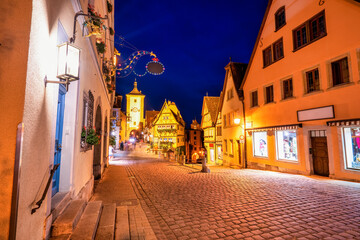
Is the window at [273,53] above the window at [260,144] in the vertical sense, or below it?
above

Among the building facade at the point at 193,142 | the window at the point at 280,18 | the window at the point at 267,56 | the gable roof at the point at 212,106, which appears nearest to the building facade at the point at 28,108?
the window at the point at 267,56

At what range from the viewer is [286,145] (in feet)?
39.7

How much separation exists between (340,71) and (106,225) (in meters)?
11.9

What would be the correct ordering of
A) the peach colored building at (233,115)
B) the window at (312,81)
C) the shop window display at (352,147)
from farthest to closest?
1. the peach colored building at (233,115)
2. the window at (312,81)
3. the shop window display at (352,147)

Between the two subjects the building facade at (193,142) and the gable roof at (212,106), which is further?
the building facade at (193,142)

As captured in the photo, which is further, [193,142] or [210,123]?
[193,142]

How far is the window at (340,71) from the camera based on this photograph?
353 inches

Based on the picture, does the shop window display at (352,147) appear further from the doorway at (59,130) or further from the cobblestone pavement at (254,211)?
the doorway at (59,130)

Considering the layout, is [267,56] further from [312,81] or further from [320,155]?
[320,155]

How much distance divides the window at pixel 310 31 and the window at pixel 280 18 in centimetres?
172

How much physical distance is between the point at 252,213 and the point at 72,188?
15.0ft

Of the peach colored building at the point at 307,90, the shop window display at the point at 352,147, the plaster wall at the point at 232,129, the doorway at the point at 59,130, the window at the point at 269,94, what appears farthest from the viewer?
the plaster wall at the point at 232,129

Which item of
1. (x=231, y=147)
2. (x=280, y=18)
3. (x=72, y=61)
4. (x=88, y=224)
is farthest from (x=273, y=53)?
(x=88, y=224)

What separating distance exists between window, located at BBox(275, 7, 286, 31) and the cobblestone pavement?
1097 centimetres
